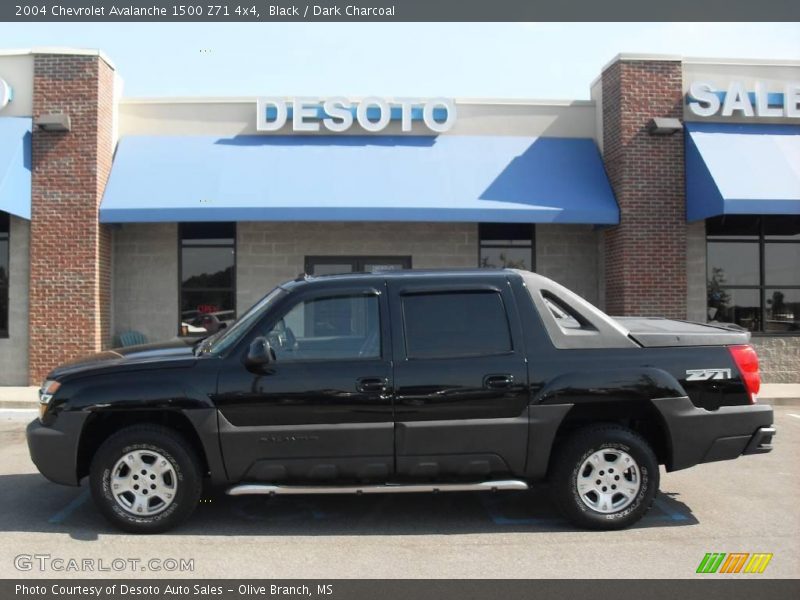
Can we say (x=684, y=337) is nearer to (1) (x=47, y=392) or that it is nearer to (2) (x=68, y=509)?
(1) (x=47, y=392)

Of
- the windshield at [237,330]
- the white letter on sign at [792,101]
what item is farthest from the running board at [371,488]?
the white letter on sign at [792,101]

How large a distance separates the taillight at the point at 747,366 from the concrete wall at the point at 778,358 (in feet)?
28.6

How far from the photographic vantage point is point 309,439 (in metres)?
4.87

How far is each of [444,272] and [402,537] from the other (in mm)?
1992

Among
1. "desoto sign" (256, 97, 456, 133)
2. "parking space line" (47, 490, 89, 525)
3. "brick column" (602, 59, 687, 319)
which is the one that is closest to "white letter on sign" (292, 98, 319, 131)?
"desoto sign" (256, 97, 456, 133)

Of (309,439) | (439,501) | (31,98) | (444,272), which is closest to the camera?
(309,439)

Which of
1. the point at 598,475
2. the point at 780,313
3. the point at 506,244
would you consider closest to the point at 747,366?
the point at 598,475

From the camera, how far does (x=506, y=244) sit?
13.5 m

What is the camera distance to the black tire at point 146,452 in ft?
16.0

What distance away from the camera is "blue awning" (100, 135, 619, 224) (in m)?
11.7

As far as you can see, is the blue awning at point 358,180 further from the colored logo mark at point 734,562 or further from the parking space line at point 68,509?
the colored logo mark at point 734,562
